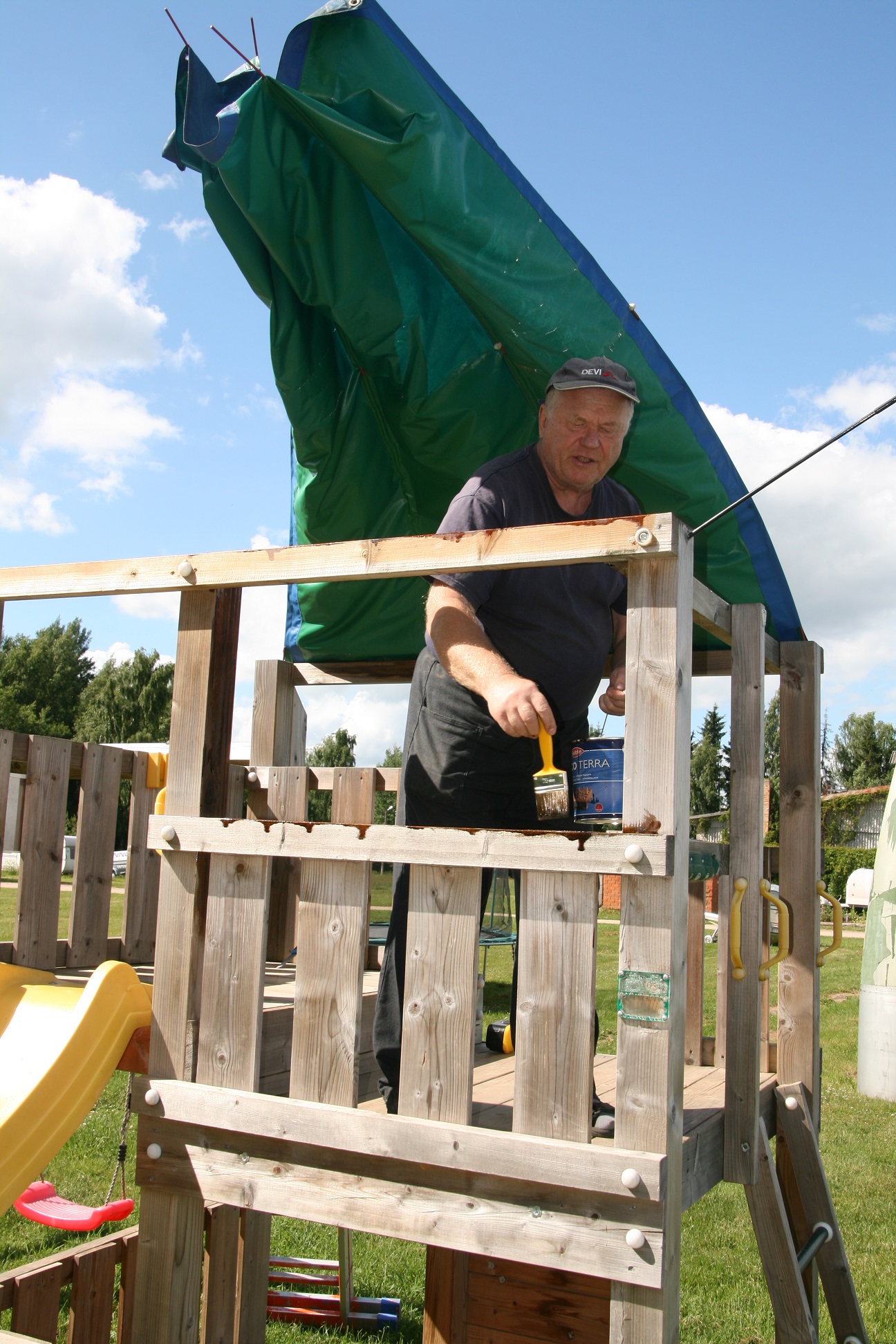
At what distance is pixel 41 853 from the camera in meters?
4.33

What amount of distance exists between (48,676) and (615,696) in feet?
149

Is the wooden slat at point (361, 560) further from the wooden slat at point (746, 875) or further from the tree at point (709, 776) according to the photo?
the tree at point (709, 776)

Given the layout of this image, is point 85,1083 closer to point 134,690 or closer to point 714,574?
point 714,574

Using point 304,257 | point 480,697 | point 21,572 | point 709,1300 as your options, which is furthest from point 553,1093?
point 709,1300

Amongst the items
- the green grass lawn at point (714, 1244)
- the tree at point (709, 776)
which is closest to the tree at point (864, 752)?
the tree at point (709, 776)

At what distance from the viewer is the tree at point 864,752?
2253 inches

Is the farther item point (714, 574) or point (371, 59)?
point (714, 574)

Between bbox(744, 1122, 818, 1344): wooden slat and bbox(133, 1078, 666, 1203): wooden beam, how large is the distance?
99cm

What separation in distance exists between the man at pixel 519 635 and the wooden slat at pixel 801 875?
810mm

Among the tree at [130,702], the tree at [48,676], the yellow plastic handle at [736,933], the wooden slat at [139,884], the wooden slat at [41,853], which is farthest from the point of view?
the tree at [48,676]

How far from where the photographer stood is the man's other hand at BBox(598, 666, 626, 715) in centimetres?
307

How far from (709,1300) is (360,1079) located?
2.32m

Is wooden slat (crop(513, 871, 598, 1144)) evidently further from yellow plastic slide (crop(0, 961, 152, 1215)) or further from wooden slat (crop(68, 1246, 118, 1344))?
wooden slat (crop(68, 1246, 118, 1344))

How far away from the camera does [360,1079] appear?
117 inches
